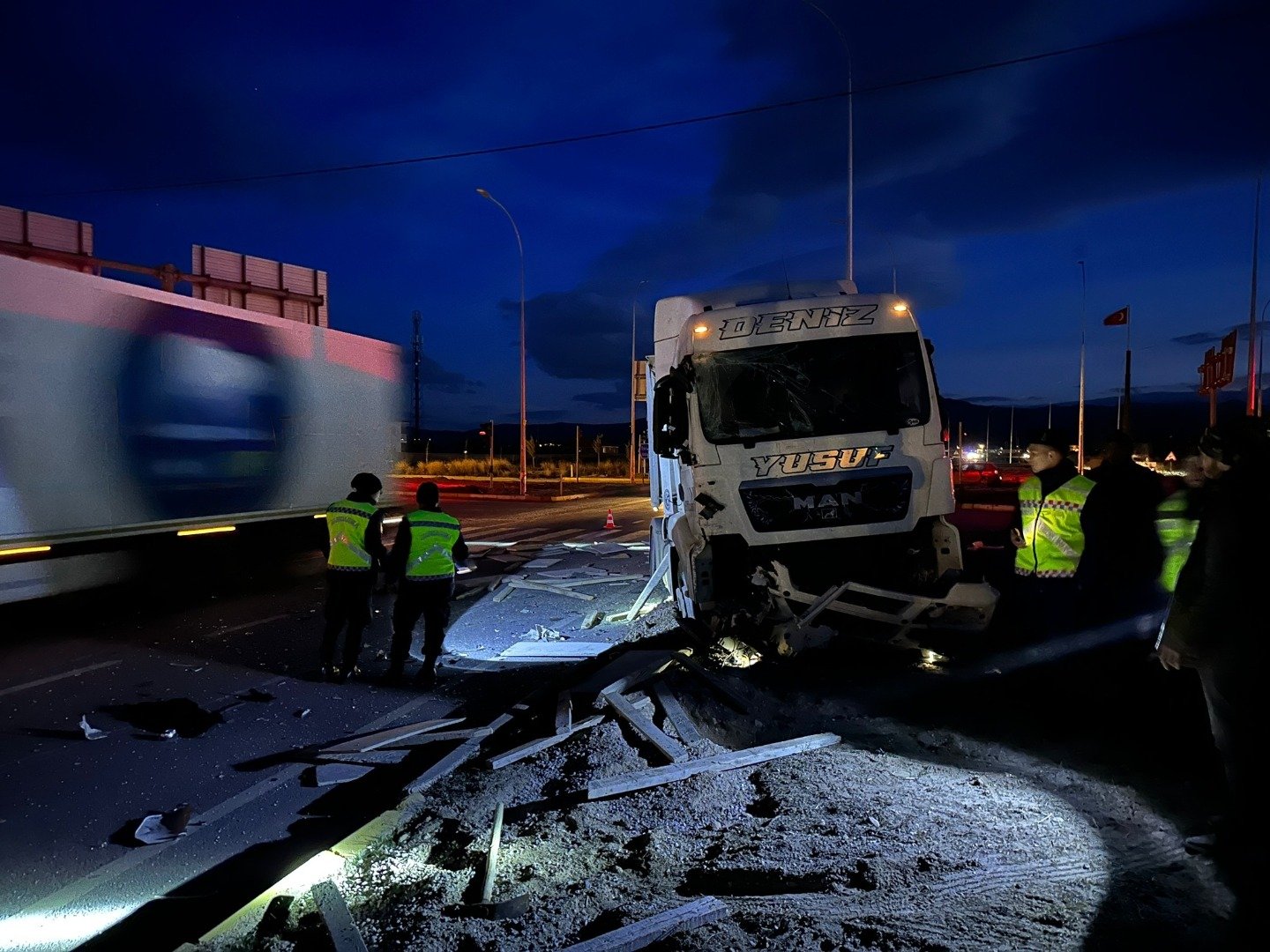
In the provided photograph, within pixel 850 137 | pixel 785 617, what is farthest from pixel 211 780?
pixel 850 137

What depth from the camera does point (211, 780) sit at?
474cm

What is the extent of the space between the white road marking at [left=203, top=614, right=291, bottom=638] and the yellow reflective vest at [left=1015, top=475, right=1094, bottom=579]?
23.5 ft

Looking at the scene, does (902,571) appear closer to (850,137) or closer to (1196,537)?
(1196,537)

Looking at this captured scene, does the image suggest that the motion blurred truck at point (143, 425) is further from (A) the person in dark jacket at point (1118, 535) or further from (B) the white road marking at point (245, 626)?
(A) the person in dark jacket at point (1118, 535)

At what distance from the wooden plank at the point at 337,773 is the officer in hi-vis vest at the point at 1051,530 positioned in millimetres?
4744

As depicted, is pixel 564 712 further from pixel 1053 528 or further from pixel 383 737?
pixel 1053 528

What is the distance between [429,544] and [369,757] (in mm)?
2067

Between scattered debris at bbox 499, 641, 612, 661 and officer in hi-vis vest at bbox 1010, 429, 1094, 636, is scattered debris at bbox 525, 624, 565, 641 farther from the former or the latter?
officer in hi-vis vest at bbox 1010, 429, 1094, 636

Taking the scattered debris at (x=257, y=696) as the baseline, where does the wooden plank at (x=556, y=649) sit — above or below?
below

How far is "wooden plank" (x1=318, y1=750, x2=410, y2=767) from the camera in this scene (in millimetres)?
4934

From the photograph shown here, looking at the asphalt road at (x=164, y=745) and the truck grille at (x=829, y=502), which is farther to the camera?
the truck grille at (x=829, y=502)

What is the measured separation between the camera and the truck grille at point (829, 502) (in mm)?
7086

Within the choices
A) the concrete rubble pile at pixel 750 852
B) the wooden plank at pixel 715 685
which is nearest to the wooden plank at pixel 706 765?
the concrete rubble pile at pixel 750 852

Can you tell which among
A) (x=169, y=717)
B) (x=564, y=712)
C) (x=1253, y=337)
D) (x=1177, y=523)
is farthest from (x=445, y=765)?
(x=1253, y=337)
